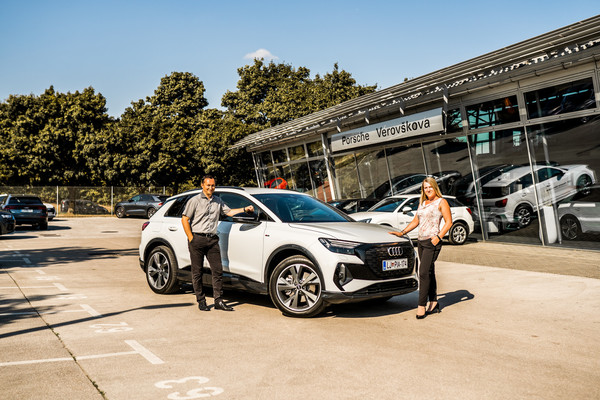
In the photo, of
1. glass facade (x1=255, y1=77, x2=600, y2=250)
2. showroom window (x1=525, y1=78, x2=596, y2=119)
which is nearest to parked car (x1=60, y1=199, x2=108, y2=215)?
glass facade (x1=255, y1=77, x2=600, y2=250)

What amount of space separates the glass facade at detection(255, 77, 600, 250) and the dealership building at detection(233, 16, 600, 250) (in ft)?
0.09

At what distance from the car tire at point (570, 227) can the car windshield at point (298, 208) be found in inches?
348

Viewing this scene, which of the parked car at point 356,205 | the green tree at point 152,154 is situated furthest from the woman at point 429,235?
the green tree at point 152,154

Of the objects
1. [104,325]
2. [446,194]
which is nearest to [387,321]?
[104,325]

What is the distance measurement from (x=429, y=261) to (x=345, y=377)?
2.81 meters

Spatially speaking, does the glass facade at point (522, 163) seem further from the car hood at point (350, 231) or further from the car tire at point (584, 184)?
the car hood at point (350, 231)

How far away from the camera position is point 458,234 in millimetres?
16297

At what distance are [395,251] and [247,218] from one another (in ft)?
6.57

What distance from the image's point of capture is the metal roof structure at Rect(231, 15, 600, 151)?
13188 millimetres

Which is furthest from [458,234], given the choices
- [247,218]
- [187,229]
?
[187,229]

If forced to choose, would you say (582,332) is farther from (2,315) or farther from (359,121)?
(359,121)

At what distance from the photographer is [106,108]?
153 ft

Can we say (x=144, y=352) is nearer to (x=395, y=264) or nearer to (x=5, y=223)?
(x=395, y=264)

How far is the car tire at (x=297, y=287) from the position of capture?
6.48 m
